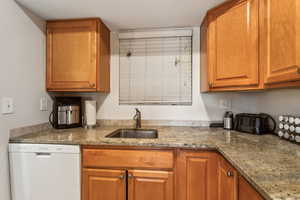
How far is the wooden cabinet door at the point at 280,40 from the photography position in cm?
98

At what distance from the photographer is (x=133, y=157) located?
4.72ft

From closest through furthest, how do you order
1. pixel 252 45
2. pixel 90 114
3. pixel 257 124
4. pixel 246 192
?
pixel 246 192 < pixel 252 45 < pixel 257 124 < pixel 90 114

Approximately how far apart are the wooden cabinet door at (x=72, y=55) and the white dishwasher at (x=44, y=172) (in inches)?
26.2

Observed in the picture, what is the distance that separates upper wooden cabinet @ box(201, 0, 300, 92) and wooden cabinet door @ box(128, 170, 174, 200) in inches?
34.4

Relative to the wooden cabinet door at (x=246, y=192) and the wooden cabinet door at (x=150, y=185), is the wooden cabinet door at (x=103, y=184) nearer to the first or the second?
the wooden cabinet door at (x=150, y=185)

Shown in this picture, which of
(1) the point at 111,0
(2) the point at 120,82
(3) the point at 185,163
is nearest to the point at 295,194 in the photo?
(3) the point at 185,163

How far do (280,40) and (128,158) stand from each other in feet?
4.27

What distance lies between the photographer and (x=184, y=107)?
2078 mm

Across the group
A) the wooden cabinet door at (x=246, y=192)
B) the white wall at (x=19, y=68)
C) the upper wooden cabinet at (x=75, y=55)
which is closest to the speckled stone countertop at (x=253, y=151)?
the wooden cabinet door at (x=246, y=192)

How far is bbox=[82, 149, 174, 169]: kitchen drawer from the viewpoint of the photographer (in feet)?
4.65

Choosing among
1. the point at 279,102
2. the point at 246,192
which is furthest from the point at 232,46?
the point at 246,192

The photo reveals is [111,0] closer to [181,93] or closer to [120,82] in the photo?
[120,82]

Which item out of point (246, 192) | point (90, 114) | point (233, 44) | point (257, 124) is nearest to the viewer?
point (246, 192)

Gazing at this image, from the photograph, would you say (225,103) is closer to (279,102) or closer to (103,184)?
(279,102)
